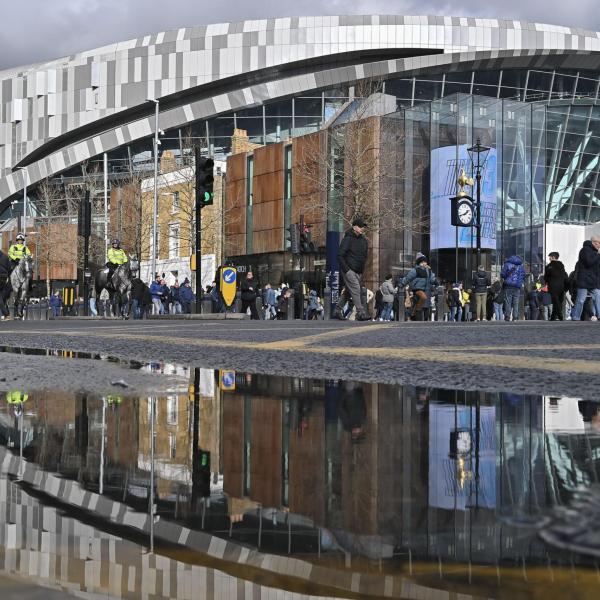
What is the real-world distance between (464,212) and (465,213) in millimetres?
47

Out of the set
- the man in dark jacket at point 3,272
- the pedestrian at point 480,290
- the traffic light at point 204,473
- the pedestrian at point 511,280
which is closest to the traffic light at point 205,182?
the man in dark jacket at point 3,272

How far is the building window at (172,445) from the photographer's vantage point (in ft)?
8.01

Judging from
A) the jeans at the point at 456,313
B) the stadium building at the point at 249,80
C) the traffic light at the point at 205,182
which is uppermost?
the stadium building at the point at 249,80

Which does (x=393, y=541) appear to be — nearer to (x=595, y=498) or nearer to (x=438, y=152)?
(x=595, y=498)

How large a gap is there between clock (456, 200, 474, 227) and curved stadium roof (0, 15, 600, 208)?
157ft

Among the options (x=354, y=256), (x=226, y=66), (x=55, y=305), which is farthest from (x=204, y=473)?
(x=226, y=66)

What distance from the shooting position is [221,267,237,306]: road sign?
104 ft

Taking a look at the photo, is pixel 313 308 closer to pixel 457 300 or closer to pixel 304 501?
pixel 457 300

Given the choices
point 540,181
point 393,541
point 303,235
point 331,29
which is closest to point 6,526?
point 393,541

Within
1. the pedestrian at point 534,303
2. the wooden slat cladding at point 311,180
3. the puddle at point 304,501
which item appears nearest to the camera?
the puddle at point 304,501

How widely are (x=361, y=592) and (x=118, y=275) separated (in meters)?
26.8

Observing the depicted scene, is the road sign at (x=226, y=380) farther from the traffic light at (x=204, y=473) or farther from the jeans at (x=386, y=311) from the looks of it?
the jeans at (x=386, y=311)

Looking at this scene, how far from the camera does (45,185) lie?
274ft

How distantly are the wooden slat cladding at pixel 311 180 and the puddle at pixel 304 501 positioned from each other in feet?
138
